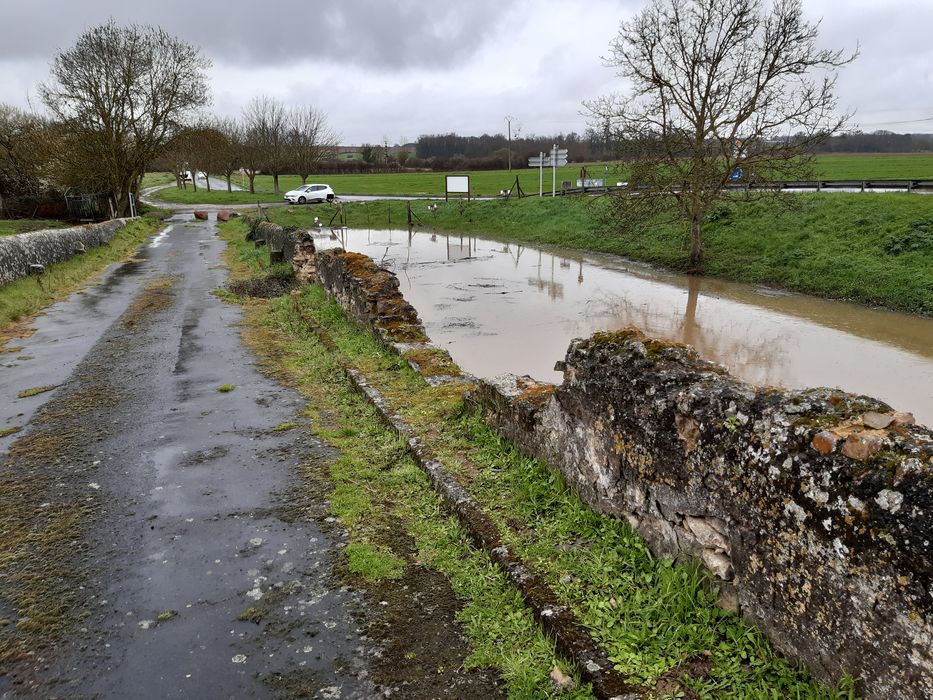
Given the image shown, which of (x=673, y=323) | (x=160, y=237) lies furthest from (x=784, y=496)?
(x=160, y=237)

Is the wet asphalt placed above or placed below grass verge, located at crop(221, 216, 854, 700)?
below

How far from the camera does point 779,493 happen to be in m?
2.72

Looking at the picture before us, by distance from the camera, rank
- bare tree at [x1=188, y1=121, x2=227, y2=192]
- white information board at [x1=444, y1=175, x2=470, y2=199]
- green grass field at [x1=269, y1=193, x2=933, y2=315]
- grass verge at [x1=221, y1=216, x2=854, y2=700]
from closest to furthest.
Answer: grass verge at [x1=221, y1=216, x2=854, y2=700], green grass field at [x1=269, y1=193, x2=933, y2=315], white information board at [x1=444, y1=175, x2=470, y2=199], bare tree at [x1=188, y1=121, x2=227, y2=192]

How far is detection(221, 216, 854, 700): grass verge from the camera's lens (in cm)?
285

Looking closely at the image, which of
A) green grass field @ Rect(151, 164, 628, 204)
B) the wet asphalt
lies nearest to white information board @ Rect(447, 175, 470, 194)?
green grass field @ Rect(151, 164, 628, 204)

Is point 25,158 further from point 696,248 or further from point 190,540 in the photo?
point 190,540

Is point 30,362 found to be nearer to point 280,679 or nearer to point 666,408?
point 280,679

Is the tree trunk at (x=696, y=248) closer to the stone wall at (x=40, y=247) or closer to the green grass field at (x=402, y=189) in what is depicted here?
the stone wall at (x=40, y=247)

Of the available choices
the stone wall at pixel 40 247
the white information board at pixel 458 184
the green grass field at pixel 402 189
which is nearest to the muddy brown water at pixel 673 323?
the stone wall at pixel 40 247

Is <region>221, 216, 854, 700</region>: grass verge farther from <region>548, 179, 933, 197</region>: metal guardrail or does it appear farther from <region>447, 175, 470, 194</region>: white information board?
<region>447, 175, 470, 194</region>: white information board

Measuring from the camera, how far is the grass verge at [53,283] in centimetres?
1207

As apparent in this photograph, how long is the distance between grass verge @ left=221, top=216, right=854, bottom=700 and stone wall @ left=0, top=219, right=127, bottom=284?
39.3 ft

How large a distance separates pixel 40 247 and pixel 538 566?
17865 mm

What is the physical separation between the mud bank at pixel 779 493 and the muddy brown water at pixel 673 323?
5.43 meters
